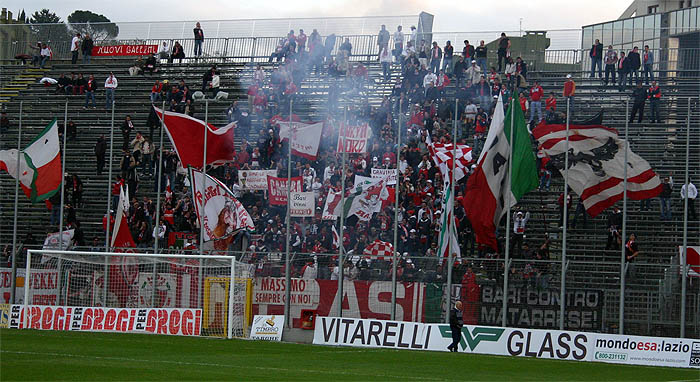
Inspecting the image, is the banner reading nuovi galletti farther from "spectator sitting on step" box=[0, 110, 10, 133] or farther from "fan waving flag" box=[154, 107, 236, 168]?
"spectator sitting on step" box=[0, 110, 10, 133]

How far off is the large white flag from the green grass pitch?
5332 mm

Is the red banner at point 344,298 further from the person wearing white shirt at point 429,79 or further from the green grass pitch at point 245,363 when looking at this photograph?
the person wearing white shirt at point 429,79

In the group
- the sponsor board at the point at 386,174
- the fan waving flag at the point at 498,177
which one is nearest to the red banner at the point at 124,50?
the sponsor board at the point at 386,174

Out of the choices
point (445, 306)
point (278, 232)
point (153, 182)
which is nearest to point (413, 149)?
point (278, 232)

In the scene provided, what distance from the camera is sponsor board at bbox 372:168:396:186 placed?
35.9 m

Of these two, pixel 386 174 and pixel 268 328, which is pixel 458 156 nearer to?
pixel 386 174

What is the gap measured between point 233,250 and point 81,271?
5821 millimetres

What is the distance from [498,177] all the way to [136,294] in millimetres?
11821

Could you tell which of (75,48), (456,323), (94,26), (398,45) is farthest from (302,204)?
(94,26)

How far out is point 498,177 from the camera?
104 ft

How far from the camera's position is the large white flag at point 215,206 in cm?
3519

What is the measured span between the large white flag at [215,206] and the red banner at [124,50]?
2142 centimetres

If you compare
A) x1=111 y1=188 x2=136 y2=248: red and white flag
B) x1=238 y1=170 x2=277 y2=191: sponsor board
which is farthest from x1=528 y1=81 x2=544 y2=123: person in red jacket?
x1=111 y1=188 x2=136 y2=248: red and white flag

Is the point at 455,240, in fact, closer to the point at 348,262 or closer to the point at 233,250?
the point at 348,262
